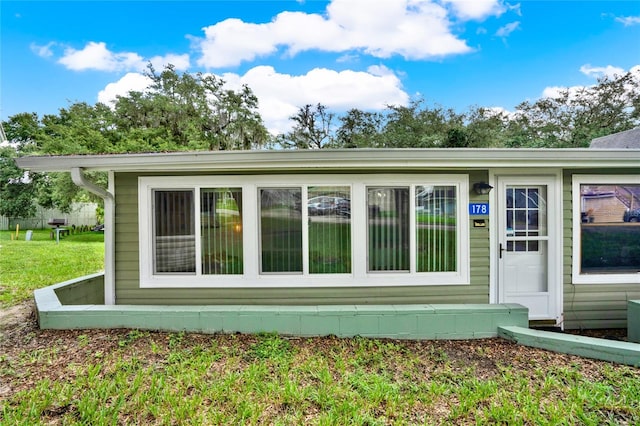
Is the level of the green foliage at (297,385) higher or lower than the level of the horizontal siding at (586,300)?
lower

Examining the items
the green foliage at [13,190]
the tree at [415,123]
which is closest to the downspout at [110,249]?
the tree at [415,123]

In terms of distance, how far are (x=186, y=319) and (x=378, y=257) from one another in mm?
2274

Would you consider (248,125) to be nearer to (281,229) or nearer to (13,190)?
(13,190)

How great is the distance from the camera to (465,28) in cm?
1484

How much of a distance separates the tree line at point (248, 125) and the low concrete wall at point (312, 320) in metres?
11.3

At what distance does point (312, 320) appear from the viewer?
3506mm

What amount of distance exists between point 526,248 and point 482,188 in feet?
3.17

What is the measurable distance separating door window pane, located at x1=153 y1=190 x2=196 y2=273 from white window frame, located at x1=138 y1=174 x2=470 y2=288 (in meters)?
0.06

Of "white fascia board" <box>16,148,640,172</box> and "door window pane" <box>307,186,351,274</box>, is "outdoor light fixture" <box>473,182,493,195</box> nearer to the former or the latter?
→ "white fascia board" <box>16,148,640,172</box>

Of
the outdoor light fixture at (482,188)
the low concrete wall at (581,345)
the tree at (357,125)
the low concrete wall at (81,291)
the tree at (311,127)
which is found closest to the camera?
the low concrete wall at (581,345)

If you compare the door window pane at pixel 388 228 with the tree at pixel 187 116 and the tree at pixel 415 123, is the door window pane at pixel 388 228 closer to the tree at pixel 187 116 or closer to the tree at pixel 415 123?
the tree at pixel 187 116

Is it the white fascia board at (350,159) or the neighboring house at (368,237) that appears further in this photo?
the neighboring house at (368,237)

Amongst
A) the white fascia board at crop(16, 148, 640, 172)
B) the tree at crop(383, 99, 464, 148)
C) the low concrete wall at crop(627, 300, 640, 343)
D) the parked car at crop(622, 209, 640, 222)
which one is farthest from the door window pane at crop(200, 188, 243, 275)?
the tree at crop(383, 99, 464, 148)

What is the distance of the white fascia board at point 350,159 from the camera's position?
3467 mm
